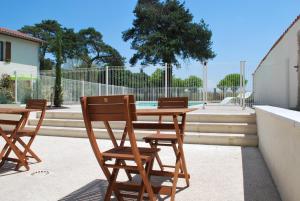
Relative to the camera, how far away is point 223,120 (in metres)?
7.11

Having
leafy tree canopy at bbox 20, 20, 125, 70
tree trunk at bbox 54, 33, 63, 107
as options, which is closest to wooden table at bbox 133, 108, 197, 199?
tree trunk at bbox 54, 33, 63, 107

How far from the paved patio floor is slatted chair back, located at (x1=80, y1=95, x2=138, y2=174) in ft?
3.33

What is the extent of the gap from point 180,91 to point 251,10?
52.1 ft

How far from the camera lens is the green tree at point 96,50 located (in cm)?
4328

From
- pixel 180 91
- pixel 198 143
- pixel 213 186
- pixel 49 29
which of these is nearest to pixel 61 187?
pixel 213 186

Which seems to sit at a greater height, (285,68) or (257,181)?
(285,68)

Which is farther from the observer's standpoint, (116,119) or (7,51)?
(7,51)

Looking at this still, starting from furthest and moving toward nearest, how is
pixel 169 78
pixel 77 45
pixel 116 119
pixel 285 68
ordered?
1. pixel 77 45
2. pixel 169 78
3. pixel 285 68
4. pixel 116 119

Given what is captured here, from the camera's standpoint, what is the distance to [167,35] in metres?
31.2

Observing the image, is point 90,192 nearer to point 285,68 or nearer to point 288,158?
point 288,158

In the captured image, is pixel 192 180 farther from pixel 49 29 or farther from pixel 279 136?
pixel 49 29

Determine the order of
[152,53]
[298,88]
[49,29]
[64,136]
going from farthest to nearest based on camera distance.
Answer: [49,29], [152,53], [64,136], [298,88]

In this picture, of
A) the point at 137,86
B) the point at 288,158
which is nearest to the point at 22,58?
the point at 137,86

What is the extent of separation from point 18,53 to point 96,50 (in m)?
23.9
